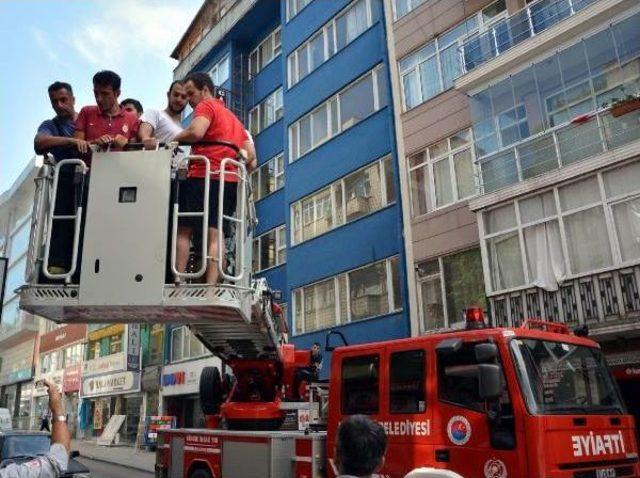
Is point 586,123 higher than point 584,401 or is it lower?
higher

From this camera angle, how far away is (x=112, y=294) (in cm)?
413

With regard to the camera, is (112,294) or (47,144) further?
(47,144)

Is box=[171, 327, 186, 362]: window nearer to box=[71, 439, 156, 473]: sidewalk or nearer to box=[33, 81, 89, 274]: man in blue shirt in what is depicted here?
box=[71, 439, 156, 473]: sidewalk

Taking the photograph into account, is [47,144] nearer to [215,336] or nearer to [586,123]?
[215,336]

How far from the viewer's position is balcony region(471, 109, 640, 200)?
38.5 feet

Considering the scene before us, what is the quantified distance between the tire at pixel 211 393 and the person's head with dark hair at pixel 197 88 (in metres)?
5.25

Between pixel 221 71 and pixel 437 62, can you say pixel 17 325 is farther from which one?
pixel 437 62

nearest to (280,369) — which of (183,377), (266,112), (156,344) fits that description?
(266,112)

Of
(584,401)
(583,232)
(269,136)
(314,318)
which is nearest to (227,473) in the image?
(584,401)

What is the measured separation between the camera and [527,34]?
14109 mm

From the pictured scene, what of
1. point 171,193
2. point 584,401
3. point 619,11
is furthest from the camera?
point 619,11

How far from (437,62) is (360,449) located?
15660 mm

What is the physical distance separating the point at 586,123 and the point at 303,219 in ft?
36.0

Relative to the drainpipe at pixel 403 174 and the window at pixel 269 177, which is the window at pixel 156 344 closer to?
the window at pixel 269 177
